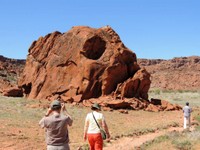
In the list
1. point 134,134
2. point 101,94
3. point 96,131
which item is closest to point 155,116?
point 101,94

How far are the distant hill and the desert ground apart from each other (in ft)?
202

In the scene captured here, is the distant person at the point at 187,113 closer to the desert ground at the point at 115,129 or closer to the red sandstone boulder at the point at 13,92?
the desert ground at the point at 115,129

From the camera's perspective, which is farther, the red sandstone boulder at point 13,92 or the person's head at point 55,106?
the red sandstone boulder at point 13,92

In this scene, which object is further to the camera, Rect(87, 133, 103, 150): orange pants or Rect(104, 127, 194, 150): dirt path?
Rect(104, 127, 194, 150): dirt path

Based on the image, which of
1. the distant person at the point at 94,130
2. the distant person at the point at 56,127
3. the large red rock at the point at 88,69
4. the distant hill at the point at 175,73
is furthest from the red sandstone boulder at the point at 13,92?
the distant hill at the point at 175,73

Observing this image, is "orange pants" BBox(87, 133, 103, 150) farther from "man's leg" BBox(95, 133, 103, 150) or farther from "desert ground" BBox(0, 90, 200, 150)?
"desert ground" BBox(0, 90, 200, 150)

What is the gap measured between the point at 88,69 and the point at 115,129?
10883mm

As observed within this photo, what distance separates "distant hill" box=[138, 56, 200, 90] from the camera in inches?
3953

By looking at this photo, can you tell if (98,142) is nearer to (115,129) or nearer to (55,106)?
(55,106)

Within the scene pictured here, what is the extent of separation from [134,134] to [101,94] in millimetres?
12817

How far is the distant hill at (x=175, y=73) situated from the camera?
100419mm

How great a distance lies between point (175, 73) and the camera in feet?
392

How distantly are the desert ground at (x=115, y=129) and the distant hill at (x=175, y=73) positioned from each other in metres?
61.5

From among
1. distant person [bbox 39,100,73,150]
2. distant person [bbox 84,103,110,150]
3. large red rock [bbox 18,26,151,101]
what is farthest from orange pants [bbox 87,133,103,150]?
large red rock [bbox 18,26,151,101]
